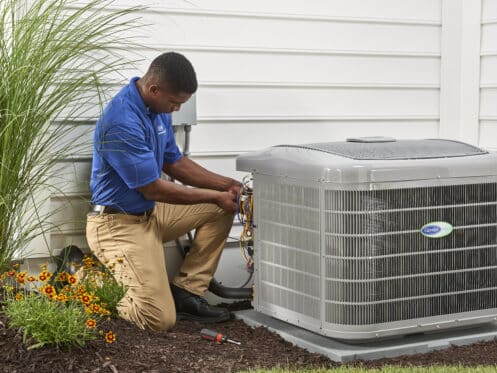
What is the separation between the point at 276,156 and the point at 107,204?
851mm

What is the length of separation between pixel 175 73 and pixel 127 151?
0.41 metres

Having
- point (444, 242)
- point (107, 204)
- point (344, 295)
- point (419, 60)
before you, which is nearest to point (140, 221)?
point (107, 204)

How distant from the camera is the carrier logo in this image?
3.93 m

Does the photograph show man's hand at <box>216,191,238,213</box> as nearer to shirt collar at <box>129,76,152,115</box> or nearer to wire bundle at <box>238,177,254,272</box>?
wire bundle at <box>238,177,254,272</box>

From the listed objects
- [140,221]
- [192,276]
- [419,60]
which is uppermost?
[419,60]

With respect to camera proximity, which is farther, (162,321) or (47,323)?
(162,321)

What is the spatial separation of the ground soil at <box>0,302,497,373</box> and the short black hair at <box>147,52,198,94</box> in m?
1.09

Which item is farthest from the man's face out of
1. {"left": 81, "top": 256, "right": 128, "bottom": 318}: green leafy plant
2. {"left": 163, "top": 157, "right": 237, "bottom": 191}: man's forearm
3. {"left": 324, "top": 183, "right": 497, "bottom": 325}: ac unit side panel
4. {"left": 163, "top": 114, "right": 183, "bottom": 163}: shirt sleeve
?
{"left": 324, "top": 183, "right": 497, "bottom": 325}: ac unit side panel

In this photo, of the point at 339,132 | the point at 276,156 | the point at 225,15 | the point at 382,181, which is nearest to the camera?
the point at 382,181

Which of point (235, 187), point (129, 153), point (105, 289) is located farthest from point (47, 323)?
point (235, 187)

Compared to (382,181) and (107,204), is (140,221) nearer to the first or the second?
(107,204)

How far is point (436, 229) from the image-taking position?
396 centimetres

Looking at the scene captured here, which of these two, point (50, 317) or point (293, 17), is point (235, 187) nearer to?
point (293, 17)

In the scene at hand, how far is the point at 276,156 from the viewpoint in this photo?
4145 mm
